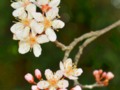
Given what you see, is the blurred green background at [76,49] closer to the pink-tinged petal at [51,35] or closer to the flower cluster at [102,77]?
the flower cluster at [102,77]

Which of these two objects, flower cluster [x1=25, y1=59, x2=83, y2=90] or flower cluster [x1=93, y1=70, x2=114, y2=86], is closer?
flower cluster [x1=25, y1=59, x2=83, y2=90]

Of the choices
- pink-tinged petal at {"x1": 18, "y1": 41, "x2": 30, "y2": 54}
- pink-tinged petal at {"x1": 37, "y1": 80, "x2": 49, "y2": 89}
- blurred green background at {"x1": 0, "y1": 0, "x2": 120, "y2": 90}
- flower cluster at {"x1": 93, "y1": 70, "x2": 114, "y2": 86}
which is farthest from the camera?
blurred green background at {"x1": 0, "y1": 0, "x2": 120, "y2": 90}

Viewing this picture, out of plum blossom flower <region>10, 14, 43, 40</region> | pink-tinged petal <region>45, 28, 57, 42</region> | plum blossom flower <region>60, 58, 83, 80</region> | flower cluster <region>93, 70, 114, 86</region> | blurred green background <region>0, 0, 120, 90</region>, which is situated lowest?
plum blossom flower <region>60, 58, 83, 80</region>

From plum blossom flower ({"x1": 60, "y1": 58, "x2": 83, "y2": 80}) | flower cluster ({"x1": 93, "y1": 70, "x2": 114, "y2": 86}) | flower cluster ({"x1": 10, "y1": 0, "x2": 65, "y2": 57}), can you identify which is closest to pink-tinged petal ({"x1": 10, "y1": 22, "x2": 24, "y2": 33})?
flower cluster ({"x1": 10, "y1": 0, "x2": 65, "y2": 57})

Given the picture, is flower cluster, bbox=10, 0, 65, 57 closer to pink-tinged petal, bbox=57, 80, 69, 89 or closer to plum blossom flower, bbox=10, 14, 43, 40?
plum blossom flower, bbox=10, 14, 43, 40

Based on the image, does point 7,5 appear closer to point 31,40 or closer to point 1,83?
point 1,83

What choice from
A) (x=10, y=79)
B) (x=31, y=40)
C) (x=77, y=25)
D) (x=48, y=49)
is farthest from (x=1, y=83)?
(x=31, y=40)

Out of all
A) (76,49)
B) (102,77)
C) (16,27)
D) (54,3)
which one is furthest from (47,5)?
(76,49)

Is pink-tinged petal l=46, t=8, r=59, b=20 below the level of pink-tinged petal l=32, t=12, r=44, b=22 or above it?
above
